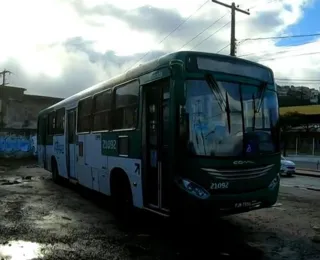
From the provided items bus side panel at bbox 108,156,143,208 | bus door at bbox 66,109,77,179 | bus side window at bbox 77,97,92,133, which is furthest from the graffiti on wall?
bus side panel at bbox 108,156,143,208

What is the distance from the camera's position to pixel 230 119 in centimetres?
737

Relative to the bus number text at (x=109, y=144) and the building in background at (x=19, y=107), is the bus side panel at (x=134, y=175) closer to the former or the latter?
the bus number text at (x=109, y=144)

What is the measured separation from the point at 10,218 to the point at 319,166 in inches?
1186

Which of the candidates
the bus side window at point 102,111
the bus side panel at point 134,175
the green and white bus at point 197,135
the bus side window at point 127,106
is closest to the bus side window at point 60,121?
the bus side window at point 102,111

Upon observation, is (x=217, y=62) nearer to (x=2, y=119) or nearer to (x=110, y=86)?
(x=110, y=86)

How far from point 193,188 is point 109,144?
11.7 feet

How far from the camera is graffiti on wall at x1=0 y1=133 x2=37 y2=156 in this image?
3769cm

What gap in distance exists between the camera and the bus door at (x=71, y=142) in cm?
1349

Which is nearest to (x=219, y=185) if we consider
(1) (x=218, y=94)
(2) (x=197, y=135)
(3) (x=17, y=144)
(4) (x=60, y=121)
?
(2) (x=197, y=135)

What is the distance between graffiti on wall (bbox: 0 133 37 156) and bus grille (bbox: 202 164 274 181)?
3362 cm

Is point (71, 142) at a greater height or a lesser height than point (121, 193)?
Answer: greater

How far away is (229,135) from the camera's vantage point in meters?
7.35

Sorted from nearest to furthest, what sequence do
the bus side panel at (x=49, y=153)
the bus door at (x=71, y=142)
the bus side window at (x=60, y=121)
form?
the bus door at (x=71, y=142)
the bus side window at (x=60, y=121)
the bus side panel at (x=49, y=153)

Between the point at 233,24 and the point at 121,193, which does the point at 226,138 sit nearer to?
the point at 121,193
